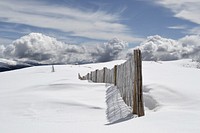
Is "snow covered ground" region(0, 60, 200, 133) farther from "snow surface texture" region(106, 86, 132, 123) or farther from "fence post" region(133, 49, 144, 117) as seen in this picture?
"fence post" region(133, 49, 144, 117)

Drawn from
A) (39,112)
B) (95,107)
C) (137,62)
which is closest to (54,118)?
(39,112)

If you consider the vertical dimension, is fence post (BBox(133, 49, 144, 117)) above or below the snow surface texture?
above

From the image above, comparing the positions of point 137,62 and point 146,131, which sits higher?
point 137,62

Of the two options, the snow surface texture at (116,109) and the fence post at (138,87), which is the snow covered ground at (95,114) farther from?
the fence post at (138,87)

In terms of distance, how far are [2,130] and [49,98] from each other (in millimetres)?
3821

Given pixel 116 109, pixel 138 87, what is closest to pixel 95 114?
pixel 116 109

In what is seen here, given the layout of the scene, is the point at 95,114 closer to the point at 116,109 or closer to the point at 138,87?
the point at 116,109

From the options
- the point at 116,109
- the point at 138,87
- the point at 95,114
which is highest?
the point at 138,87

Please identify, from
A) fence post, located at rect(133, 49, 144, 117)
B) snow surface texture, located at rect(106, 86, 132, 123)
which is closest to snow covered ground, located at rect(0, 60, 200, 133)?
snow surface texture, located at rect(106, 86, 132, 123)

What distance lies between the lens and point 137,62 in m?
7.37

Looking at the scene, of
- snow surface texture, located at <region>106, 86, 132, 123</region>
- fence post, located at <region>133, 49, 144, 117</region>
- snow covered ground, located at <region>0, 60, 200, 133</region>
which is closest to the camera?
snow covered ground, located at <region>0, 60, 200, 133</region>

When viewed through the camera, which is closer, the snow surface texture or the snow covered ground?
the snow covered ground

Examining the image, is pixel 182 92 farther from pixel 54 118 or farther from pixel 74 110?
pixel 54 118

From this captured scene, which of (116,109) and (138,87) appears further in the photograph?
(116,109)
